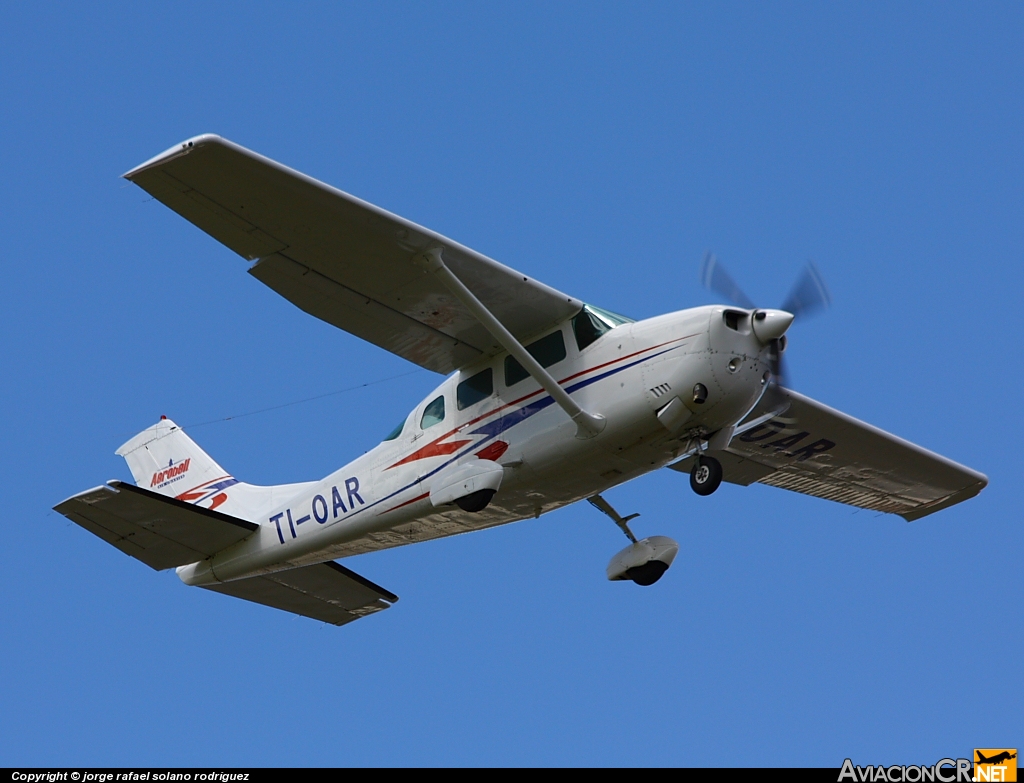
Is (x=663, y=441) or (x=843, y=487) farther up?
(x=843, y=487)

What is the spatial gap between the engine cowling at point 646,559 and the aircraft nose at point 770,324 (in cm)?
330

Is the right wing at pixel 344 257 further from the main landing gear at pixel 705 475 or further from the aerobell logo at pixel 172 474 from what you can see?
the aerobell logo at pixel 172 474

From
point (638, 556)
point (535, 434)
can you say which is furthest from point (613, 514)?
point (535, 434)

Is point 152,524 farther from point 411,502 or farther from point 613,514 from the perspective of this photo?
point 613,514

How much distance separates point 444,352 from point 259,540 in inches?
143

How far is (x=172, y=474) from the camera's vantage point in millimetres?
19172

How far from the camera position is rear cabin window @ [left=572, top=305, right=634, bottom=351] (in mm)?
14711

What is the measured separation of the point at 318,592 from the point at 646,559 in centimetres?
466

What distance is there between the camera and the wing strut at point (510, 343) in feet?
46.0

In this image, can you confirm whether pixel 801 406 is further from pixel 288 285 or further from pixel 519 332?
pixel 288 285

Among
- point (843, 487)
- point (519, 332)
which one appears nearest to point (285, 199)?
point (519, 332)

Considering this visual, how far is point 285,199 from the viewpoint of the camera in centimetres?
1328

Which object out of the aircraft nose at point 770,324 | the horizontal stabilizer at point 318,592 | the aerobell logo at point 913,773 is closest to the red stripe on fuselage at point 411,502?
the horizontal stabilizer at point 318,592

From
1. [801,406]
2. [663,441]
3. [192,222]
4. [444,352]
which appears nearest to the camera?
[192,222]
